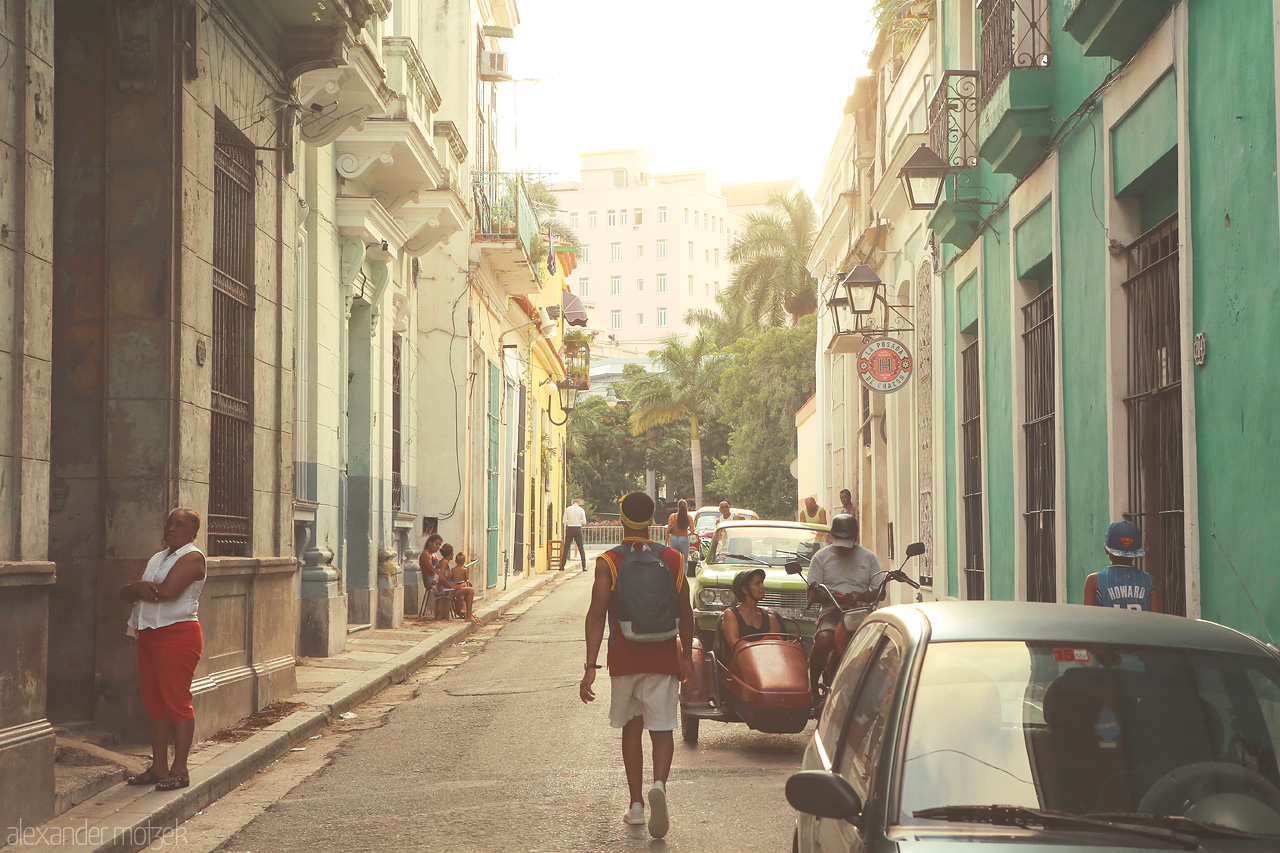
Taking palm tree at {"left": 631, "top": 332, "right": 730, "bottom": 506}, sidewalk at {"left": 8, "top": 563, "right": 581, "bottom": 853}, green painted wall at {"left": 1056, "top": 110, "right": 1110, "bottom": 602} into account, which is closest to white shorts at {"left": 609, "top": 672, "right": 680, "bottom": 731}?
sidewalk at {"left": 8, "top": 563, "right": 581, "bottom": 853}

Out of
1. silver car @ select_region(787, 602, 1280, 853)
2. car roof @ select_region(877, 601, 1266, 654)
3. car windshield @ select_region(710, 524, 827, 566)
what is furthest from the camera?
car windshield @ select_region(710, 524, 827, 566)

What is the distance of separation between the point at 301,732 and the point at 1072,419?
6228mm

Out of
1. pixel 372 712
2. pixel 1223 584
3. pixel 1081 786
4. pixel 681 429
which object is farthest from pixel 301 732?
pixel 681 429

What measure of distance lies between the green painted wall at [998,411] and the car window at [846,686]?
7952mm

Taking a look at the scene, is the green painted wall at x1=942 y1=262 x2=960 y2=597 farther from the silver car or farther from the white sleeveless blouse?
the silver car

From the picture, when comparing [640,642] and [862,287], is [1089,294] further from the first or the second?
[862,287]

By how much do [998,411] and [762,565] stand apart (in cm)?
277

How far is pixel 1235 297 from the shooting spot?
690 centimetres

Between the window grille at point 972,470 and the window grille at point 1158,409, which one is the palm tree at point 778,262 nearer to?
the window grille at point 972,470

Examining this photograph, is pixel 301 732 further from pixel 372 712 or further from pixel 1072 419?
pixel 1072 419

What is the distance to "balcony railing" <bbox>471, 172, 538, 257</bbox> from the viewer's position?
23719 mm

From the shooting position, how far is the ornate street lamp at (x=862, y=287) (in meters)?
17.1

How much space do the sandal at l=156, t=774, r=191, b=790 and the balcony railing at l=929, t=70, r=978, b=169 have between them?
902 centimetres

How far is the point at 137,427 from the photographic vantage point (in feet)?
28.0
